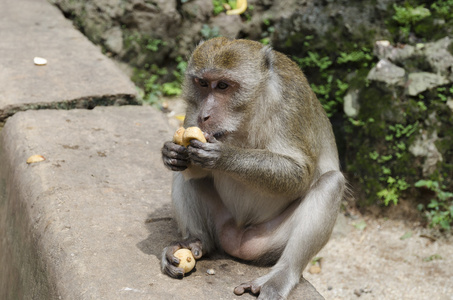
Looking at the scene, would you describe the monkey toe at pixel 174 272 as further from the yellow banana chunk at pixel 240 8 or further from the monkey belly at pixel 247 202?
the yellow banana chunk at pixel 240 8

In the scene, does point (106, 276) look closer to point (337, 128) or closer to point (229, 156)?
point (229, 156)

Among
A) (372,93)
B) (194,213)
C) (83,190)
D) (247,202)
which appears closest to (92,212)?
(83,190)

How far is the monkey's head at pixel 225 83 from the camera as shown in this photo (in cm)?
345

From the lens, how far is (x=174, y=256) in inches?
133

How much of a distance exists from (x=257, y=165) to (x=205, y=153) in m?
0.35

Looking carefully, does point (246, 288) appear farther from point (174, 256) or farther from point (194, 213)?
point (194, 213)

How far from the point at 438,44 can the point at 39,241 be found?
210 inches

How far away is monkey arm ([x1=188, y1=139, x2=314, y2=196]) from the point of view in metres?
3.29

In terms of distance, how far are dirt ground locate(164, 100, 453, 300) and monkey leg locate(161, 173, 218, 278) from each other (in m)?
2.59

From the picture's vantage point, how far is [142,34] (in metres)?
8.44

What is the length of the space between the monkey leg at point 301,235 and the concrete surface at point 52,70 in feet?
9.05

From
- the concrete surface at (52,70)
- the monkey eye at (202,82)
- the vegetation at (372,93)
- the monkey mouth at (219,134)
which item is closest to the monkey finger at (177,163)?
the monkey mouth at (219,134)

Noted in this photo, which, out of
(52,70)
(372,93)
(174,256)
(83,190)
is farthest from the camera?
(372,93)

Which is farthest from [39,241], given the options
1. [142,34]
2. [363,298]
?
[142,34]
